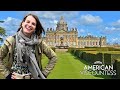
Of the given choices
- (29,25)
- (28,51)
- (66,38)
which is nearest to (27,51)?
(28,51)

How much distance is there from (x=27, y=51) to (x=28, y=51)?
2 cm

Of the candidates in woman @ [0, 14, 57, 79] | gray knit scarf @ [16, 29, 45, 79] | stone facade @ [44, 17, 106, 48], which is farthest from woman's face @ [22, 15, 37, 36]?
stone facade @ [44, 17, 106, 48]

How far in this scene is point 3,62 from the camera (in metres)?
6.98

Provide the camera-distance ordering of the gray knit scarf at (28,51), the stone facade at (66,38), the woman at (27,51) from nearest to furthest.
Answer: the woman at (27,51) → the gray knit scarf at (28,51) → the stone facade at (66,38)

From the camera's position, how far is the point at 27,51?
7.70 meters

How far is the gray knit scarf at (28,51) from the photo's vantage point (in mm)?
7493

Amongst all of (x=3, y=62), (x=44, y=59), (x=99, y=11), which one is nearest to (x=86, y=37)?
(x=99, y=11)

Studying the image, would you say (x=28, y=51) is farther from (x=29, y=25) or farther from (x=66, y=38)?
(x=66, y=38)

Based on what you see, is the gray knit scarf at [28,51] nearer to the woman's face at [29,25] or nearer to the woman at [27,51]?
the woman at [27,51]

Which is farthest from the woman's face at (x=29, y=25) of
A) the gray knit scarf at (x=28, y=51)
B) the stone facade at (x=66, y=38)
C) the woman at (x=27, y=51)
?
the stone facade at (x=66, y=38)

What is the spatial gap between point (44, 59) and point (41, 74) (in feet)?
1.17

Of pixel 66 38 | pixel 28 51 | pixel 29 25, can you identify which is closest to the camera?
pixel 29 25
